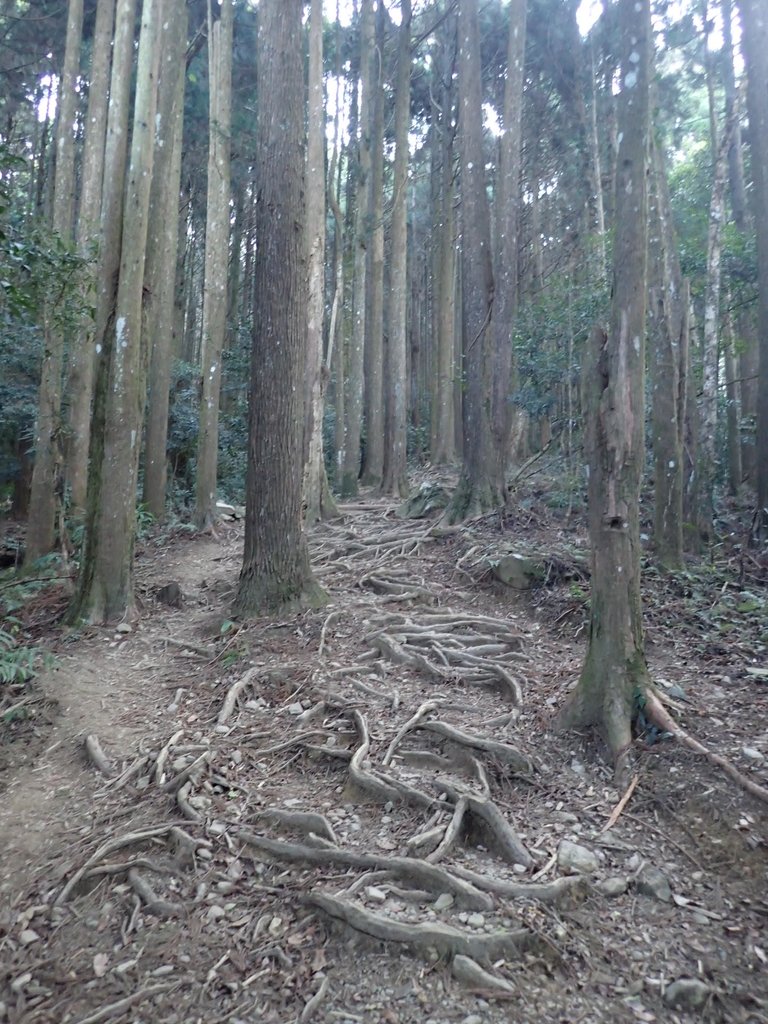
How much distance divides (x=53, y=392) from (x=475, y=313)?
6544 mm

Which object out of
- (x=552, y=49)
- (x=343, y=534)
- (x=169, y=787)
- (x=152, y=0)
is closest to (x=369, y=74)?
(x=552, y=49)

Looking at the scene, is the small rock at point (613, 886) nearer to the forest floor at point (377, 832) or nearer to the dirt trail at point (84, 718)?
the forest floor at point (377, 832)

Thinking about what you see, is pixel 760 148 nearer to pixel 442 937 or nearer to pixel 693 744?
pixel 693 744

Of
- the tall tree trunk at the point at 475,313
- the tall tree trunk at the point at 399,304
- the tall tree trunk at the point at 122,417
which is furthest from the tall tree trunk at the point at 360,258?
the tall tree trunk at the point at 122,417

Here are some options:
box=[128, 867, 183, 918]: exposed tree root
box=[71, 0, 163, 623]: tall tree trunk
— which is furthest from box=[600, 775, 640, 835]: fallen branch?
box=[71, 0, 163, 623]: tall tree trunk

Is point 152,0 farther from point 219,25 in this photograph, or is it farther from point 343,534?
point 343,534

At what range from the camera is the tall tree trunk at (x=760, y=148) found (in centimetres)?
1042

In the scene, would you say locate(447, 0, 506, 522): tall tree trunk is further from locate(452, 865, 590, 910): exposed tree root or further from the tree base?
locate(452, 865, 590, 910): exposed tree root

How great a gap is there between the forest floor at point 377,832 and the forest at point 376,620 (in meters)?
0.02

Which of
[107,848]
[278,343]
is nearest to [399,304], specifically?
[278,343]

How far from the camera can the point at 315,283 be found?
12.7 metres

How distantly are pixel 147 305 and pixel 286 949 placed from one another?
7228mm

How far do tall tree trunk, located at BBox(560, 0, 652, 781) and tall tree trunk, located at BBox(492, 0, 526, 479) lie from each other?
656 centimetres

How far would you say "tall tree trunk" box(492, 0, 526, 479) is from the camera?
11.9 m
